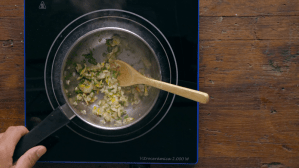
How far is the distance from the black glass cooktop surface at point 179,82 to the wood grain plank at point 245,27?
0.31ft

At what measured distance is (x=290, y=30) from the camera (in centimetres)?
86

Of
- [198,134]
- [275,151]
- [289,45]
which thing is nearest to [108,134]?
[198,134]

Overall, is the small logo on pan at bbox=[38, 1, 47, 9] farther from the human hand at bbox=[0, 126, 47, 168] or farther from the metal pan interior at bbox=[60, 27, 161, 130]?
the human hand at bbox=[0, 126, 47, 168]

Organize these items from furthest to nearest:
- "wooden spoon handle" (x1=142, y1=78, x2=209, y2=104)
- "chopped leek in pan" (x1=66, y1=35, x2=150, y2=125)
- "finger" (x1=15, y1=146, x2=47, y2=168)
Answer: "chopped leek in pan" (x1=66, y1=35, x2=150, y2=125), "finger" (x1=15, y1=146, x2=47, y2=168), "wooden spoon handle" (x1=142, y1=78, x2=209, y2=104)

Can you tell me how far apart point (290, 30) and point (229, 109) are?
42cm

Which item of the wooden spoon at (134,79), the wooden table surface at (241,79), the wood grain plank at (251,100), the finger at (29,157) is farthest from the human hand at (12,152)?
the wood grain plank at (251,100)

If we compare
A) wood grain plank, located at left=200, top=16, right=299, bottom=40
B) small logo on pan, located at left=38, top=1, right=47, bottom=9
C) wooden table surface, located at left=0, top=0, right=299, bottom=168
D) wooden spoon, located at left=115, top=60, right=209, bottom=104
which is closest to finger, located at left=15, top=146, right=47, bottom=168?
wooden table surface, located at left=0, top=0, right=299, bottom=168

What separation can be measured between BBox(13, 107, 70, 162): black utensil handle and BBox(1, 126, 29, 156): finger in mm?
16

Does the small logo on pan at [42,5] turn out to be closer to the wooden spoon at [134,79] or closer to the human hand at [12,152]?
the wooden spoon at [134,79]

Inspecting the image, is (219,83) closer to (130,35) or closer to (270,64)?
(270,64)

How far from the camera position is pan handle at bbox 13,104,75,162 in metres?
0.72

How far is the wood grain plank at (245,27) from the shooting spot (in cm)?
85

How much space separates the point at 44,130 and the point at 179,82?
52cm

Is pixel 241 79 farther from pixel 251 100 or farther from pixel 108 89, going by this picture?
pixel 108 89
